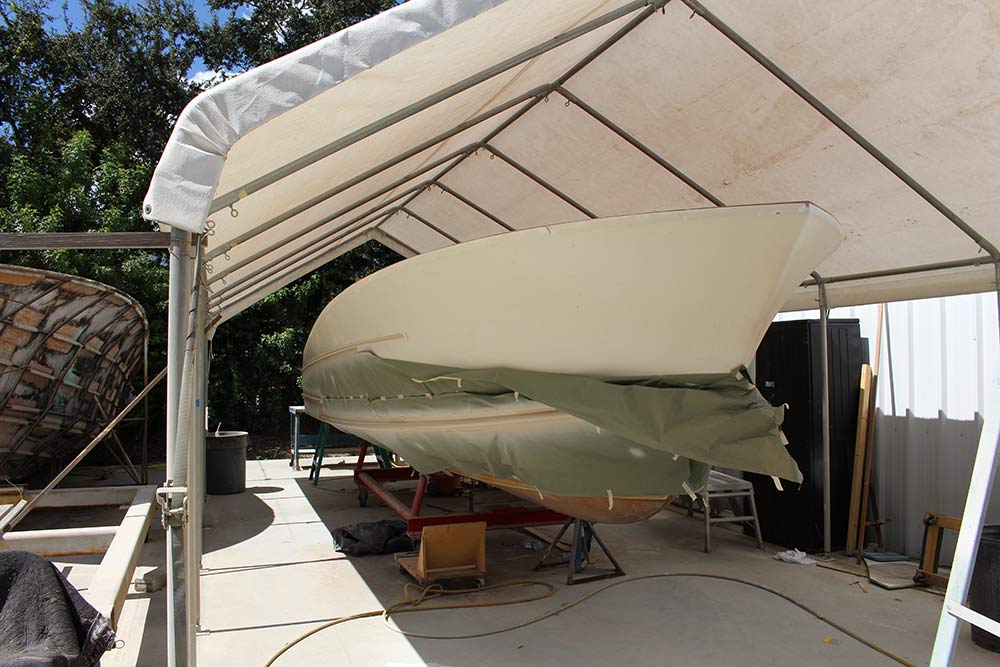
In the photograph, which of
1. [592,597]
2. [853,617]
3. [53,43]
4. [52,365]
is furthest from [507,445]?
[53,43]

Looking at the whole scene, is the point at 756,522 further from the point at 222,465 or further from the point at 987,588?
the point at 222,465

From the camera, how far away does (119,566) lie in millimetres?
3021

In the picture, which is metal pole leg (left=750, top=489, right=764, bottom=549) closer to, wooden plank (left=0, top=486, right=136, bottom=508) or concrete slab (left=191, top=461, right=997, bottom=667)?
concrete slab (left=191, top=461, right=997, bottom=667)

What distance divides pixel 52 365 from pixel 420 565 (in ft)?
11.3

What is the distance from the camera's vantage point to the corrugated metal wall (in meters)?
4.67

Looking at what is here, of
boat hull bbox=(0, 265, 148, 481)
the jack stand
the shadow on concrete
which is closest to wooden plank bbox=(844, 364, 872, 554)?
the jack stand

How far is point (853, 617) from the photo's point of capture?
3.75 meters

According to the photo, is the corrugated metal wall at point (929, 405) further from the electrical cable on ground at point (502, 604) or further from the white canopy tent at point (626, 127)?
the electrical cable on ground at point (502, 604)

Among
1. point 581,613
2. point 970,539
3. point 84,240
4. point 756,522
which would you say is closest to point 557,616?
point 581,613

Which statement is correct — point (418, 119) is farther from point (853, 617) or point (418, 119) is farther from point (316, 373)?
point (853, 617)

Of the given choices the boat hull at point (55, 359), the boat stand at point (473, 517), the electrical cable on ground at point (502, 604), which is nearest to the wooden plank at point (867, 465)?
the electrical cable on ground at point (502, 604)

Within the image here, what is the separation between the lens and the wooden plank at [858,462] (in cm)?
499

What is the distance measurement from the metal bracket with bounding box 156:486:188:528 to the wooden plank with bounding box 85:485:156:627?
76 cm

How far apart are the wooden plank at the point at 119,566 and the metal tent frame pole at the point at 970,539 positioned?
2.52 meters
